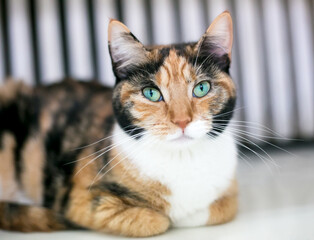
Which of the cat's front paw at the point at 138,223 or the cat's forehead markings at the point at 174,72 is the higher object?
the cat's forehead markings at the point at 174,72

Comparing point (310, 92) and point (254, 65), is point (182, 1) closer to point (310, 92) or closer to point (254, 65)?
point (254, 65)

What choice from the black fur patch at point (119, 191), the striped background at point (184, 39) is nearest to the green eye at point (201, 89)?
the black fur patch at point (119, 191)

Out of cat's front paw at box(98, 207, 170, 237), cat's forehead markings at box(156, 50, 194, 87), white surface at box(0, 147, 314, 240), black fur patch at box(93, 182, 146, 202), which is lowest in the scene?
white surface at box(0, 147, 314, 240)

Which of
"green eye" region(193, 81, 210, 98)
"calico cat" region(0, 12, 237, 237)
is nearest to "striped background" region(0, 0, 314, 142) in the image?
"calico cat" region(0, 12, 237, 237)

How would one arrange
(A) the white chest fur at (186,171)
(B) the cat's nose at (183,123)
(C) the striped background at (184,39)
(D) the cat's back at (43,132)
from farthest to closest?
1. (C) the striped background at (184,39)
2. (D) the cat's back at (43,132)
3. (A) the white chest fur at (186,171)
4. (B) the cat's nose at (183,123)

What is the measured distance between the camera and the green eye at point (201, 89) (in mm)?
992

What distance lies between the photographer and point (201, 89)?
1003 millimetres

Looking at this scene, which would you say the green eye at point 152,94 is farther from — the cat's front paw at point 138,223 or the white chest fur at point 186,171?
the cat's front paw at point 138,223

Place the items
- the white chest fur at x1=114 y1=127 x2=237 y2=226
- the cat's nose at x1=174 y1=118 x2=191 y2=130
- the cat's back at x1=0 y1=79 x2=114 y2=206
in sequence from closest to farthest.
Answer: the cat's nose at x1=174 y1=118 x2=191 y2=130, the white chest fur at x1=114 y1=127 x2=237 y2=226, the cat's back at x1=0 y1=79 x2=114 y2=206

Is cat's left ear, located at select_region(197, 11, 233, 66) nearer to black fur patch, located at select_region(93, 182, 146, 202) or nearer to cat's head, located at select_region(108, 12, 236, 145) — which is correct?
cat's head, located at select_region(108, 12, 236, 145)

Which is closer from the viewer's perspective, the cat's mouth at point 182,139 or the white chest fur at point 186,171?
the cat's mouth at point 182,139

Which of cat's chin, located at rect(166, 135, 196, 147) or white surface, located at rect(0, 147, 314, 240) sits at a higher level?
cat's chin, located at rect(166, 135, 196, 147)

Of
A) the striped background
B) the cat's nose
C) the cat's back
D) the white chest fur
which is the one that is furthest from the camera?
the striped background

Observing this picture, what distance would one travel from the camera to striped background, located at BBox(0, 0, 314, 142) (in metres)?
2.08
